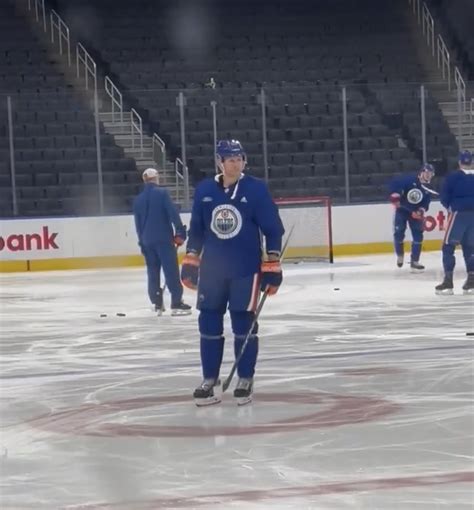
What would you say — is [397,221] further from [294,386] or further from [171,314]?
[294,386]

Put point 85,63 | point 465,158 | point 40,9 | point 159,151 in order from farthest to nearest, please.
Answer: point 40,9 < point 85,63 < point 159,151 < point 465,158

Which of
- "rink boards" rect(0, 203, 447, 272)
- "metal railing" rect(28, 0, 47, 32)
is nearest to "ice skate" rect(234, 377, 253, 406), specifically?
"rink boards" rect(0, 203, 447, 272)

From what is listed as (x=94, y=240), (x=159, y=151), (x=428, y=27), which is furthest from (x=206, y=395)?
(x=428, y=27)

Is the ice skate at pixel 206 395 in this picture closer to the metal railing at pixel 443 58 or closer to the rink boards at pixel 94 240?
the rink boards at pixel 94 240

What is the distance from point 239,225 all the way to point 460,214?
6.86m

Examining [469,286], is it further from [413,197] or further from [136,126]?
[136,126]

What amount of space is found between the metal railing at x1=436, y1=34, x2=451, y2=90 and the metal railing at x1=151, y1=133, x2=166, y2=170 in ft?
21.2

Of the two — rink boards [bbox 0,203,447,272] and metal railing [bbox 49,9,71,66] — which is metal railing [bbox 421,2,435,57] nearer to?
metal railing [bbox 49,9,71,66]

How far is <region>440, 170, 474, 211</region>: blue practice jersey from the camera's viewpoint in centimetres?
1338

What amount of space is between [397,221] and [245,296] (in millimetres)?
11523

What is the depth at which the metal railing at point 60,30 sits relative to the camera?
83.4 feet

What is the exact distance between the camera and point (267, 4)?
28.3 m

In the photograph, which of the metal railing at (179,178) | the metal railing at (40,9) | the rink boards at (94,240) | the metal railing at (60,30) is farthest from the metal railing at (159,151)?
the metal railing at (40,9)

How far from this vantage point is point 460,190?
13.4 metres
